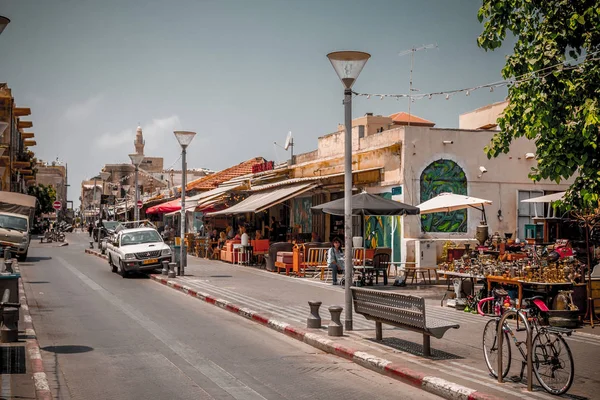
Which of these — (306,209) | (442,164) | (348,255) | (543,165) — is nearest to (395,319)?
(348,255)

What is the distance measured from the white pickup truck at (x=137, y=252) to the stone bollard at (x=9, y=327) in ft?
42.6

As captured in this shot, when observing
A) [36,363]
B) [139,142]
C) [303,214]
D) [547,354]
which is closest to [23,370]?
[36,363]

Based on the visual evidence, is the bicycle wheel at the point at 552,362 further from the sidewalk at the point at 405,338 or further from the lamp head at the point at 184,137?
the lamp head at the point at 184,137

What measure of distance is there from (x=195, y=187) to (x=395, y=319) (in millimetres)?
40620

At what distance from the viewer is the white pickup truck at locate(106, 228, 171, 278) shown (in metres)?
23.4

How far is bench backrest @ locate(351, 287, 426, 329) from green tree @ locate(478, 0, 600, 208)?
5.34 m

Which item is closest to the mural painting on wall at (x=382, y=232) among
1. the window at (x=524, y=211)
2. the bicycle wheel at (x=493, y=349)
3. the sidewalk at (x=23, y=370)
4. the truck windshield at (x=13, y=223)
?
the window at (x=524, y=211)

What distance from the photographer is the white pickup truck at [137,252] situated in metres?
23.4

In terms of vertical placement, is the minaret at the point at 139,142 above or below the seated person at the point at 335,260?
A: above

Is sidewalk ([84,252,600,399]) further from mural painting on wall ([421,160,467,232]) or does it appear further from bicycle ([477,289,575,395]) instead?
mural painting on wall ([421,160,467,232])

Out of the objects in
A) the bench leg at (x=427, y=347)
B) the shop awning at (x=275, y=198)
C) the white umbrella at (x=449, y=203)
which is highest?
the shop awning at (x=275, y=198)

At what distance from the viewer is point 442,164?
2442 centimetres

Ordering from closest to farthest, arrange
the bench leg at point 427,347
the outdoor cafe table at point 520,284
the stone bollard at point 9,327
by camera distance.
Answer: the bench leg at point 427,347
the stone bollard at point 9,327
the outdoor cafe table at point 520,284

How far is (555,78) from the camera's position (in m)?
13.4
